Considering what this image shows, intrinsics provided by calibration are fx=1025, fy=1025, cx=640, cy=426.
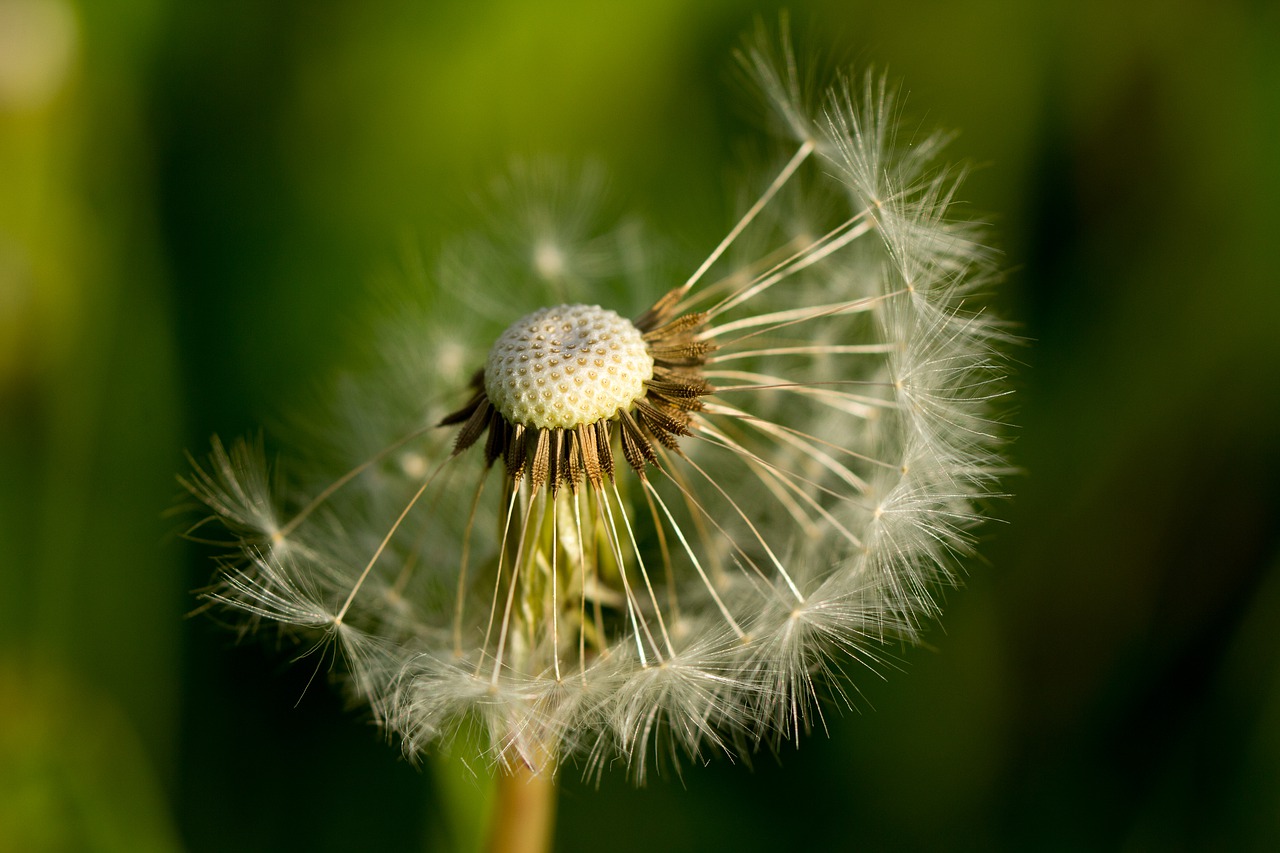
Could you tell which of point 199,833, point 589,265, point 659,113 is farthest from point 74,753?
point 659,113

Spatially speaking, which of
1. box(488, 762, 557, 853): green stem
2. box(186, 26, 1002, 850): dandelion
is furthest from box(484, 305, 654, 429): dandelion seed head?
box(488, 762, 557, 853): green stem

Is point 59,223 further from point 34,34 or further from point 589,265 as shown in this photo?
point 589,265

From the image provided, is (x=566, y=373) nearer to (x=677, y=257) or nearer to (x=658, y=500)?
(x=658, y=500)

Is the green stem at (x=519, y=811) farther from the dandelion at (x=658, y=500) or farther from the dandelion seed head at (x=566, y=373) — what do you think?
the dandelion seed head at (x=566, y=373)

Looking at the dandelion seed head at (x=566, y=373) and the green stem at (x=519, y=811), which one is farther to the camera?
the green stem at (x=519, y=811)

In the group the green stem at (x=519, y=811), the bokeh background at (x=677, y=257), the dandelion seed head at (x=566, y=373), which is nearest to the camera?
the dandelion seed head at (x=566, y=373)

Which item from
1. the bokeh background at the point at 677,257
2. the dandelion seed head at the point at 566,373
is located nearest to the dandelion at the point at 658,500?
the dandelion seed head at the point at 566,373
